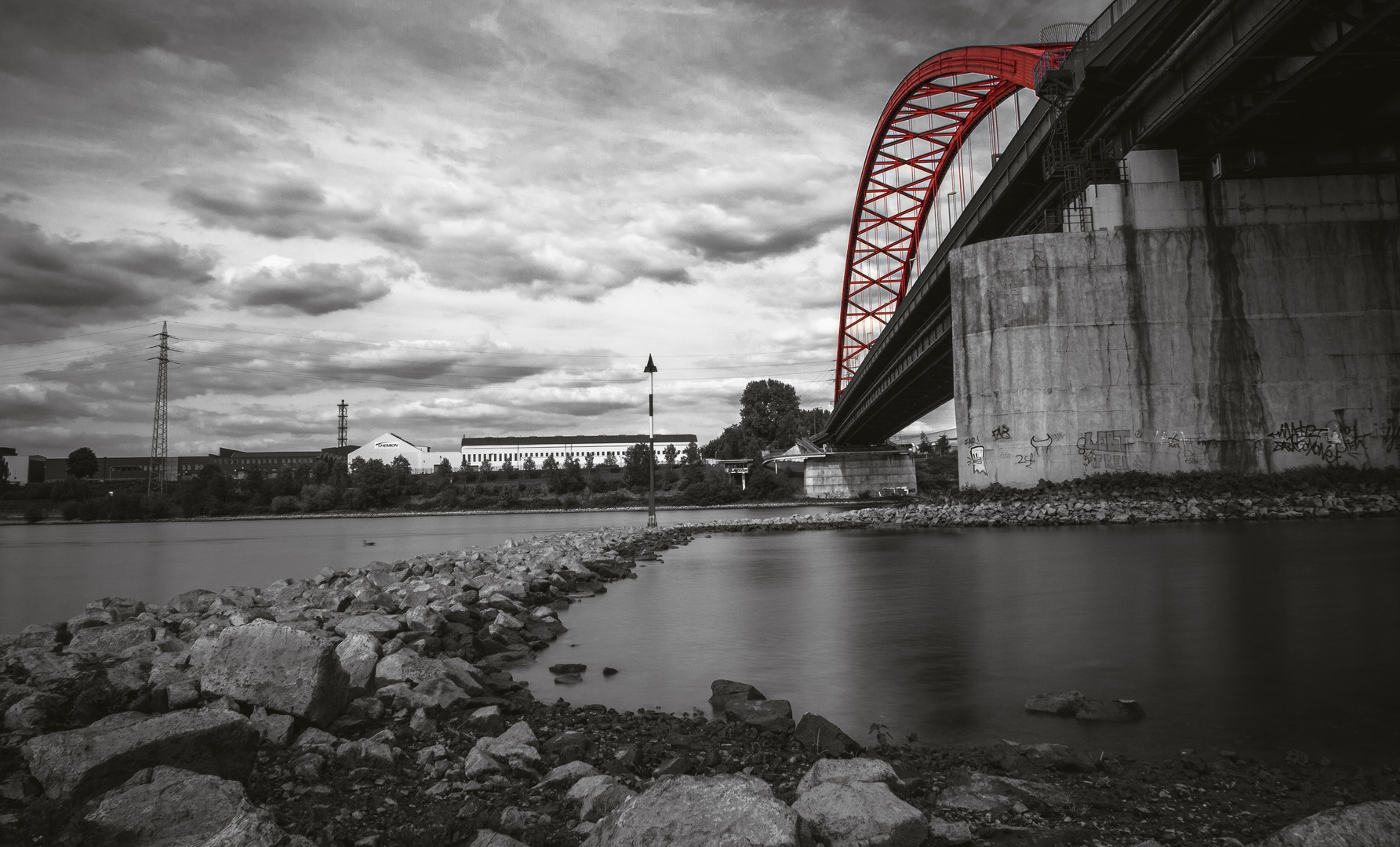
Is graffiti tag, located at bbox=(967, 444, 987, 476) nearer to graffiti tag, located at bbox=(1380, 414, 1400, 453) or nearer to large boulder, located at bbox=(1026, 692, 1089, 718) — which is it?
graffiti tag, located at bbox=(1380, 414, 1400, 453)

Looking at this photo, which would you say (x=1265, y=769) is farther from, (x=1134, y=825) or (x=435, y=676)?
(x=435, y=676)

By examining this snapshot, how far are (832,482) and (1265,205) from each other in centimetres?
5611

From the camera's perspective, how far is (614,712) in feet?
19.9

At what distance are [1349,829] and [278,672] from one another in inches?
211

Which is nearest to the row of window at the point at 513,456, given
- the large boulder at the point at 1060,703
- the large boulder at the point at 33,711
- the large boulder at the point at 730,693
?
the large boulder at the point at 730,693

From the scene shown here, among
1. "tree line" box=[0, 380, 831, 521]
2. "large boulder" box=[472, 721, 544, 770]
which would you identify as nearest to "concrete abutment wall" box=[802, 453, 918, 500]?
"tree line" box=[0, 380, 831, 521]

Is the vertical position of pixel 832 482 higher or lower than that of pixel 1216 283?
lower

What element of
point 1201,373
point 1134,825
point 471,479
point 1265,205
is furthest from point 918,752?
point 471,479

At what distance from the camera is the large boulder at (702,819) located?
3199 mm

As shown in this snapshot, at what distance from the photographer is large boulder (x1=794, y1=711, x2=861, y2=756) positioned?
5000 mm

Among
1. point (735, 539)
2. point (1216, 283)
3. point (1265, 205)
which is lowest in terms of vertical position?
point (735, 539)

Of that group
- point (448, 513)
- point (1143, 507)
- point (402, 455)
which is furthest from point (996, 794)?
point (402, 455)

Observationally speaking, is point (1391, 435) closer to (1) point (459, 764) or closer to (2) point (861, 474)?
(1) point (459, 764)

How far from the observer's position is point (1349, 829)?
312 centimetres
